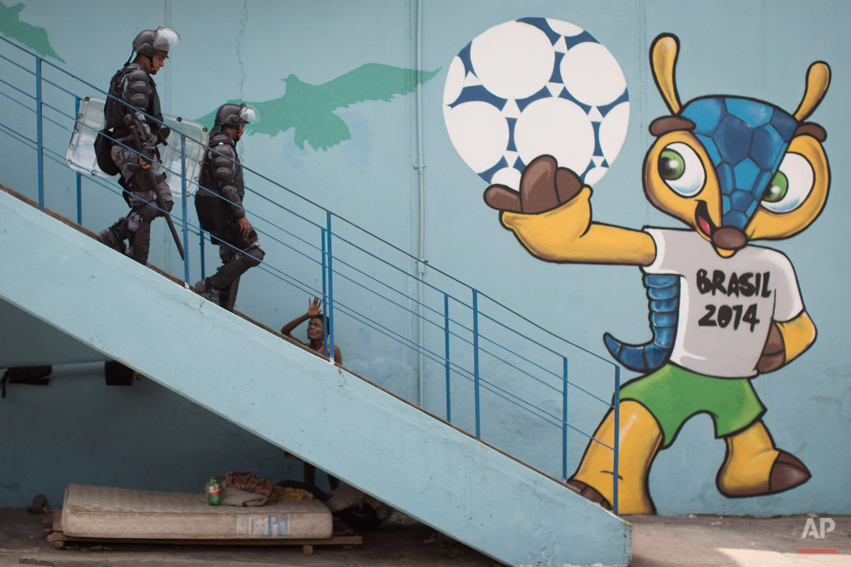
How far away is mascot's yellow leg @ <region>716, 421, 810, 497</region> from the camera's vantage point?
702 cm

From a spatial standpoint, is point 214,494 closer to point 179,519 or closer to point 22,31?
point 179,519

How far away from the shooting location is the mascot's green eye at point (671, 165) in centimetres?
706

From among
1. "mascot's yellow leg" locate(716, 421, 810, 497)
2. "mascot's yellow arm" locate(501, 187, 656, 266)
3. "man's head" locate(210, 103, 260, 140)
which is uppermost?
"man's head" locate(210, 103, 260, 140)

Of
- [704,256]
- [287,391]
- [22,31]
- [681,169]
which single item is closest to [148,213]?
[287,391]

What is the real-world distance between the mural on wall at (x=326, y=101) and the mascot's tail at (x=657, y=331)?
311 centimetres

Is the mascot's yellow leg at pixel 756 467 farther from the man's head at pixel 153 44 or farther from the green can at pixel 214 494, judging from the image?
the man's head at pixel 153 44

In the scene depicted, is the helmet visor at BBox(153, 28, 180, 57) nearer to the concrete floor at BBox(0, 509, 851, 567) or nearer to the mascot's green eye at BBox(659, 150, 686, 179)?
the concrete floor at BBox(0, 509, 851, 567)

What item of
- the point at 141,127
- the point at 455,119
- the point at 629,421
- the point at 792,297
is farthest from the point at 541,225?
the point at 141,127

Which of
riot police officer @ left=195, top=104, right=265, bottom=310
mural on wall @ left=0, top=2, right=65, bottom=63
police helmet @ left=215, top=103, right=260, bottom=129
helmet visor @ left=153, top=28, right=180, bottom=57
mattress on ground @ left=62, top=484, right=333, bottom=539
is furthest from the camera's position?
mural on wall @ left=0, top=2, right=65, bottom=63

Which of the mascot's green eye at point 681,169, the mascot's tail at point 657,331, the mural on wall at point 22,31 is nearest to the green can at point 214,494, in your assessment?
the mascot's tail at point 657,331

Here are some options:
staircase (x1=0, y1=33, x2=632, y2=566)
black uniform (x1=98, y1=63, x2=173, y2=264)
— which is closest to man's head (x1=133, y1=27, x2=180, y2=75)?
black uniform (x1=98, y1=63, x2=173, y2=264)

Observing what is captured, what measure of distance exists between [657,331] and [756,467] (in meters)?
1.70

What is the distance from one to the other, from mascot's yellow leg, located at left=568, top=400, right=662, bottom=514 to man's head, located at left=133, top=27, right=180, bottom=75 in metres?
5.07

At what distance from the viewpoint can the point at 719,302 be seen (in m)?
7.06
